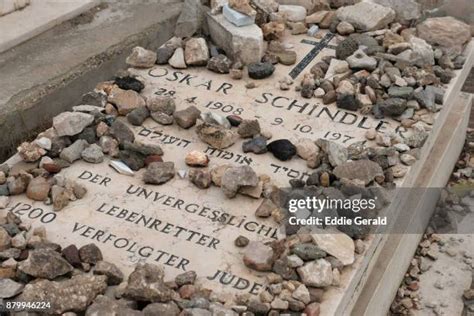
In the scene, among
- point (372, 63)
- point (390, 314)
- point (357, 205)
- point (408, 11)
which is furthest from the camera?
point (408, 11)

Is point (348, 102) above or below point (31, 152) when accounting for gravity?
below

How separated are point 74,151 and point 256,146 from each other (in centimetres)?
85

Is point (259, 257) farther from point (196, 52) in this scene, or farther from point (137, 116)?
point (196, 52)

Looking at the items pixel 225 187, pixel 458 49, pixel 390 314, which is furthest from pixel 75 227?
pixel 458 49

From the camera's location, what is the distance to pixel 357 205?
347 centimetres

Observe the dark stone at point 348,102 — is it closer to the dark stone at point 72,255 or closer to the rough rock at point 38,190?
the rough rock at point 38,190

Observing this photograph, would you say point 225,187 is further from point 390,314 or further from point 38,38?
point 38,38

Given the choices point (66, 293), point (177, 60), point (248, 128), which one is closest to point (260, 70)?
point (177, 60)

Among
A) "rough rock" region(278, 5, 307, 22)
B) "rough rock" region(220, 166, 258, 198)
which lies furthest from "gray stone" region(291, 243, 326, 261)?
"rough rock" region(278, 5, 307, 22)

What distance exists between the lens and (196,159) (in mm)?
3832

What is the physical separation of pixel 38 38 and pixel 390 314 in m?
2.60

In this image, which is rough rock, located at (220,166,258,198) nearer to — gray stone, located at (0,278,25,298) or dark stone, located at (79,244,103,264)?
dark stone, located at (79,244,103,264)

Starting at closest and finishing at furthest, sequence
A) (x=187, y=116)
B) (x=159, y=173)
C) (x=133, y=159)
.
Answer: (x=159, y=173) → (x=133, y=159) → (x=187, y=116)

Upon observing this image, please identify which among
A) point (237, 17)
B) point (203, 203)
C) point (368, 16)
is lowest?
point (203, 203)
